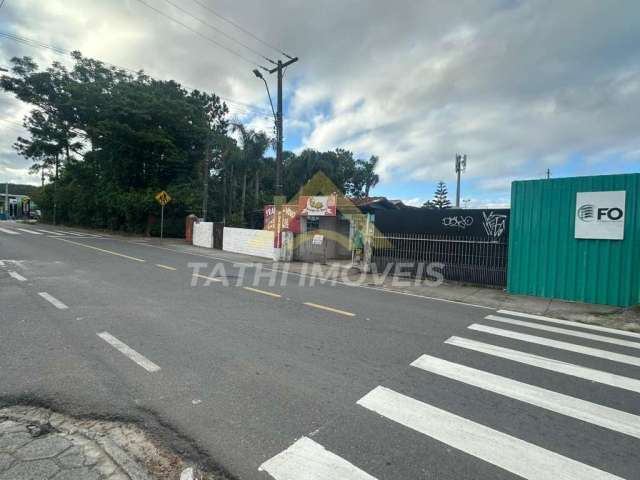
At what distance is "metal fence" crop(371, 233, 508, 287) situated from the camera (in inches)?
429

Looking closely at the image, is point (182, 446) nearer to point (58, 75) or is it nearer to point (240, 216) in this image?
point (240, 216)

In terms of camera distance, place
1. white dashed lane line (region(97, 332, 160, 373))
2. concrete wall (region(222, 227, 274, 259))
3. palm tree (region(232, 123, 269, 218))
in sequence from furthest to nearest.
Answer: palm tree (region(232, 123, 269, 218)) < concrete wall (region(222, 227, 274, 259)) < white dashed lane line (region(97, 332, 160, 373))

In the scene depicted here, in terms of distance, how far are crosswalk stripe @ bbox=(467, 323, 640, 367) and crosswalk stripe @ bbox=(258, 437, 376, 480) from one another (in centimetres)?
441

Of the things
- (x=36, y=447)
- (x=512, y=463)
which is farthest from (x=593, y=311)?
(x=36, y=447)

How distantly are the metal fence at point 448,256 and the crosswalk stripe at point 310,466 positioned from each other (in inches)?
388

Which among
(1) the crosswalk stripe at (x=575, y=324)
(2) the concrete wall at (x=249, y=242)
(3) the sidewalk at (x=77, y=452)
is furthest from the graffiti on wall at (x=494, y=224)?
(3) the sidewalk at (x=77, y=452)

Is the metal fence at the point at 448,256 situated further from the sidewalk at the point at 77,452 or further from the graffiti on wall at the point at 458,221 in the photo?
the sidewalk at the point at 77,452

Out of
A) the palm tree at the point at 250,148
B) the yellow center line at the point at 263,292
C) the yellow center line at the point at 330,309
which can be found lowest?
the yellow center line at the point at 330,309

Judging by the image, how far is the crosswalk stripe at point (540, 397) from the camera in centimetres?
324

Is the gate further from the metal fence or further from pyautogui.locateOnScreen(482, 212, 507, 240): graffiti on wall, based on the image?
pyautogui.locateOnScreen(482, 212, 507, 240): graffiti on wall

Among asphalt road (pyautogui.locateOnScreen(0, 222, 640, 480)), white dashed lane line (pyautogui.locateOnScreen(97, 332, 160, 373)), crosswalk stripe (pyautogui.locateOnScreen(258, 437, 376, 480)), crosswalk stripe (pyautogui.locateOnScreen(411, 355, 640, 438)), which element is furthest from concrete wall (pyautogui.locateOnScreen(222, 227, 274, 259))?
crosswalk stripe (pyautogui.locateOnScreen(258, 437, 376, 480))

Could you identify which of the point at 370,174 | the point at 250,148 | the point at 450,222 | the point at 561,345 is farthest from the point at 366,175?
the point at 561,345

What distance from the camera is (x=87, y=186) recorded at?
106 ft

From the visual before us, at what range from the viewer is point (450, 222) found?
11.7 metres
